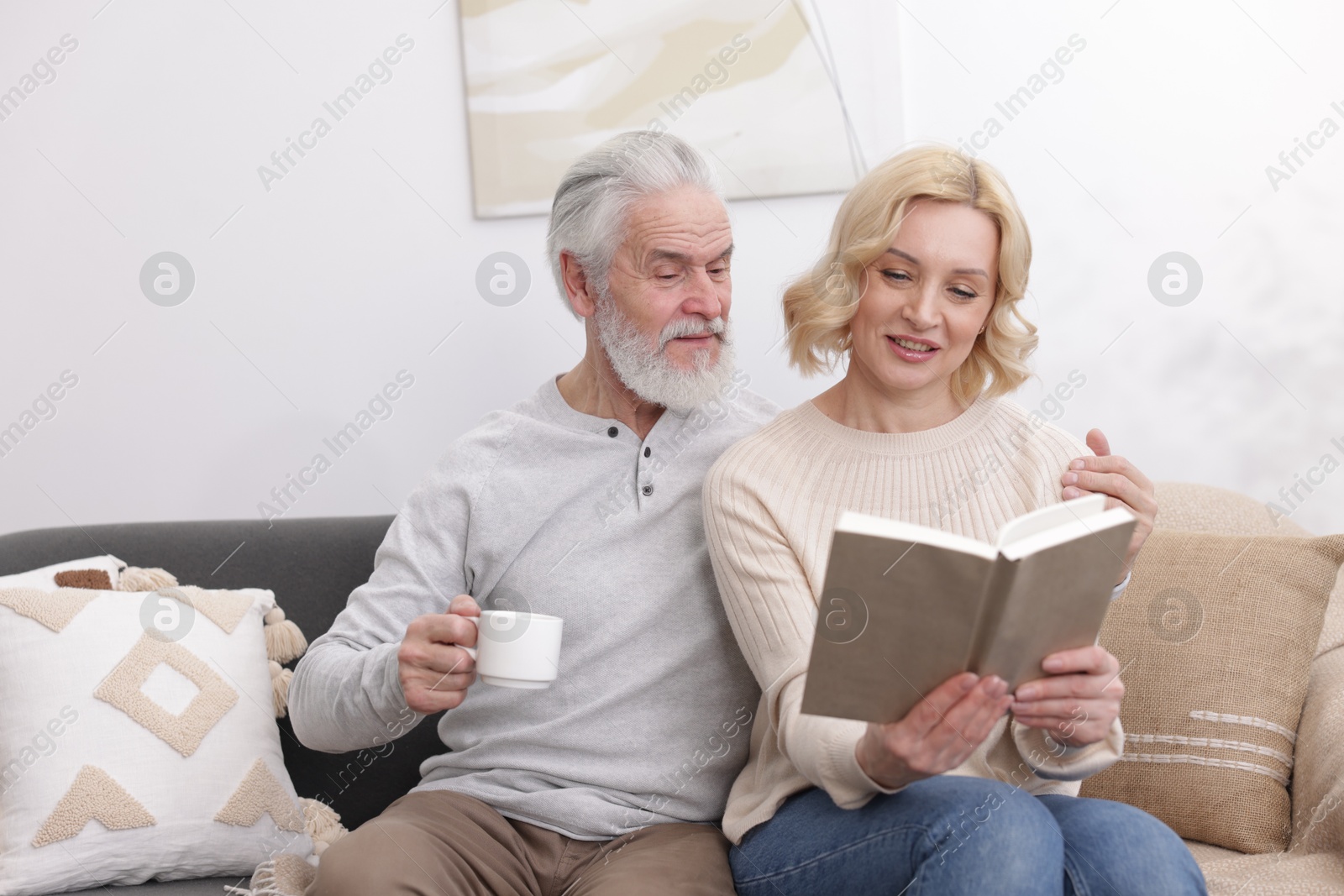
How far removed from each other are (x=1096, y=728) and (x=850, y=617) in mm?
404

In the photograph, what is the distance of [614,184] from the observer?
1.66 m

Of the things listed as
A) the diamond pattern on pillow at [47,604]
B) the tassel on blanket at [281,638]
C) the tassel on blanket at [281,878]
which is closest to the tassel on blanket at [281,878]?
the tassel on blanket at [281,878]

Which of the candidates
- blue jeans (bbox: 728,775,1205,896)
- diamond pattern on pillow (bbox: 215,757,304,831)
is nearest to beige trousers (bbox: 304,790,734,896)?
blue jeans (bbox: 728,775,1205,896)

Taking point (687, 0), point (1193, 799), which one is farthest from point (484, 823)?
point (687, 0)

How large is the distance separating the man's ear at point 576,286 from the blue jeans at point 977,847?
0.84 meters

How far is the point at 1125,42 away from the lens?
6.87 feet

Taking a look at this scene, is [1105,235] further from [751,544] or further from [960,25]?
[751,544]

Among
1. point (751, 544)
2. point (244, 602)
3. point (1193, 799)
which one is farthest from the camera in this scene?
point (244, 602)

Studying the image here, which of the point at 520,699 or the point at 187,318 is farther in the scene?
the point at 187,318

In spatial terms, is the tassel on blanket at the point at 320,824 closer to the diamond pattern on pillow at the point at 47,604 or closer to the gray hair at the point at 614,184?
the diamond pattern on pillow at the point at 47,604

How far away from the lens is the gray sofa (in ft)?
6.17

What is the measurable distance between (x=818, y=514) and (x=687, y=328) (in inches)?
14.6

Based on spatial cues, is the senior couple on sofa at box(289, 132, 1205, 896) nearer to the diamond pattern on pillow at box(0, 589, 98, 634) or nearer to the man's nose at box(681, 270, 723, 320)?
the man's nose at box(681, 270, 723, 320)

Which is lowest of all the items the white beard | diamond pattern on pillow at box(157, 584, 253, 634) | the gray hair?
diamond pattern on pillow at box(157, 584, 253, 634)
